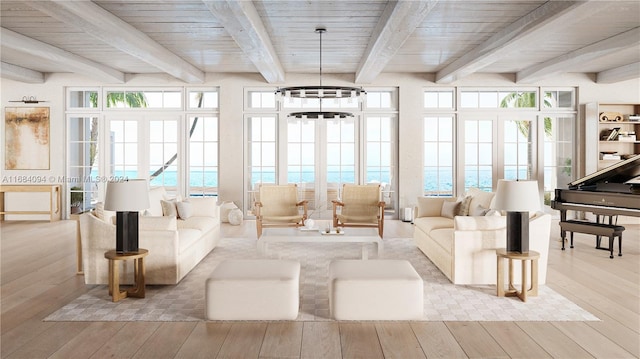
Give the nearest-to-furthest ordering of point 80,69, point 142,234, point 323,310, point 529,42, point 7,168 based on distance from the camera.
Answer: point 323,310
point 142,234
point 529,42
point 80,69
point 7,168

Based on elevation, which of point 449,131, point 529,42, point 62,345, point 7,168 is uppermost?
point 529,42

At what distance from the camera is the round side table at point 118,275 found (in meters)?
3.84

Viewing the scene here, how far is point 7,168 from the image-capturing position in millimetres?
9031

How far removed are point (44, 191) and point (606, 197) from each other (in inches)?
375

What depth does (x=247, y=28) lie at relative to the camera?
505 cm

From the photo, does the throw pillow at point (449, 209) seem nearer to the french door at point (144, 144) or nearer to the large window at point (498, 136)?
the large window at point (498, 136)

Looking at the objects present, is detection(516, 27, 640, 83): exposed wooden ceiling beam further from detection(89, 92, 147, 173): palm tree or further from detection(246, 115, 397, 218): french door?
detection(89, 92, 147, 173): palm tree

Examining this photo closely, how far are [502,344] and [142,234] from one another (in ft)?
10.7

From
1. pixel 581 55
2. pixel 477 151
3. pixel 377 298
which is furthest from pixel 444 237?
pixel 477 151

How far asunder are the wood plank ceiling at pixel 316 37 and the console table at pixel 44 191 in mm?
2046

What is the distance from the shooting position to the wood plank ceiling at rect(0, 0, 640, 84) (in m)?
4.85

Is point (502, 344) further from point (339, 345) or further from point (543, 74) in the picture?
point (543, 74)

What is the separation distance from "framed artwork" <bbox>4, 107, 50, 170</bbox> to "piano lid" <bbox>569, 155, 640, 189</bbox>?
952 centimetres

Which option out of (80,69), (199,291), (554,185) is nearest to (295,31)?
(199,291)
